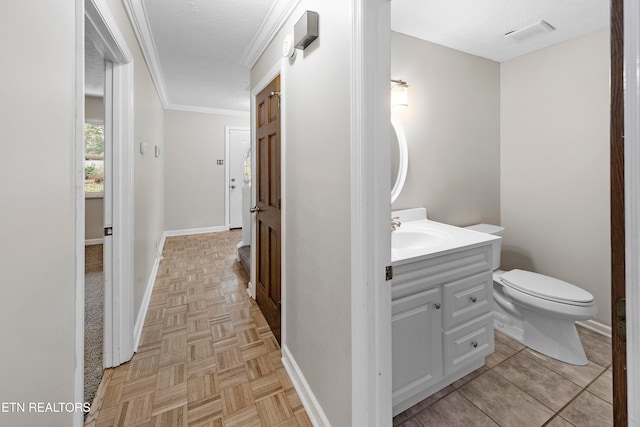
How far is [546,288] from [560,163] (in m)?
1.13

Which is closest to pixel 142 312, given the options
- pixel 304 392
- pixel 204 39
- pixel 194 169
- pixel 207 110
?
pixel 304 392

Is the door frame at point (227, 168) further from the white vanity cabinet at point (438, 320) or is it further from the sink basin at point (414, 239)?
the white vanity cabinet at point (438, 320)

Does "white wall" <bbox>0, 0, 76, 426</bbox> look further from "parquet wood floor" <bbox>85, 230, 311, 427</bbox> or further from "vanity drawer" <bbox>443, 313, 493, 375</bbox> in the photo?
"vanity drawer" <bbox>443, 313, 493, 375</bbox>

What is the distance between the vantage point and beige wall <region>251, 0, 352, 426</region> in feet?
3.73

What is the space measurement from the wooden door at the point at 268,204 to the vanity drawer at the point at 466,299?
1081 mm

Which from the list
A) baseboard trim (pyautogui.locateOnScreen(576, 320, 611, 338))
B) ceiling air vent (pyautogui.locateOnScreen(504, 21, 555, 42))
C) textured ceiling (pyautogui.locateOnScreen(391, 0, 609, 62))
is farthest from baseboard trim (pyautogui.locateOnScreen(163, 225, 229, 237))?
baseboard trim (pyautogui.locateOnScreen(576, 320, 611, 338))

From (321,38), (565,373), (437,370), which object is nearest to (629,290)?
(437,370)

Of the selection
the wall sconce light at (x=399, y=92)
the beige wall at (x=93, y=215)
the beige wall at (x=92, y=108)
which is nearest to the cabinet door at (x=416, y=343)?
the wall sconce light at (x=399, y=92)

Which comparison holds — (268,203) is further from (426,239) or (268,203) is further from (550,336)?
(550,336)

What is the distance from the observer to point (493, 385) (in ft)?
5.35

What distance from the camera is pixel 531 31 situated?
2.09 meters

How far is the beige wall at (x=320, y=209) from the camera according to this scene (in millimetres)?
1138

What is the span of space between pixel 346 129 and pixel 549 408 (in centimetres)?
177

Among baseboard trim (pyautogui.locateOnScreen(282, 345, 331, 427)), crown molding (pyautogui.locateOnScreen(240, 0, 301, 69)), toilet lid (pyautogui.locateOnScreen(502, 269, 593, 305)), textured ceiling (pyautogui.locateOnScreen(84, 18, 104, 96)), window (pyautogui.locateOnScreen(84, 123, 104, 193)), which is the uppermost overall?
textured ceiling (pyautogui.locateOnScreen(84, 18, 104, 96))
